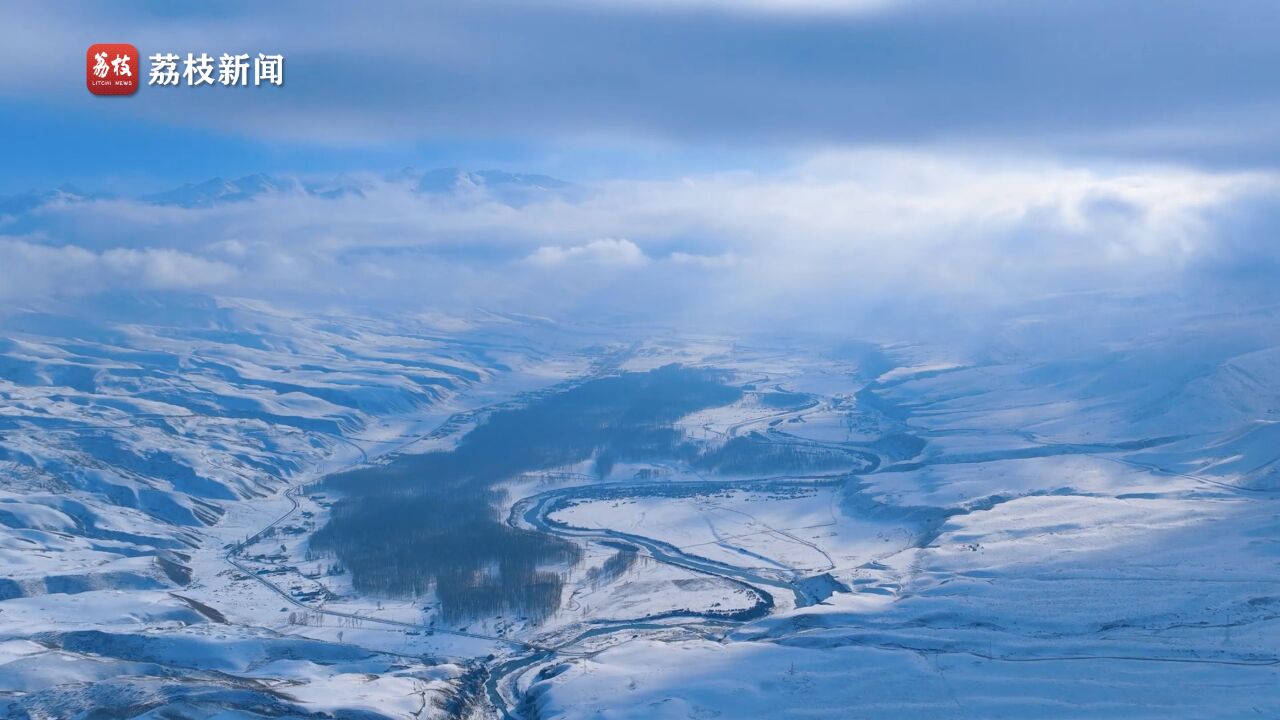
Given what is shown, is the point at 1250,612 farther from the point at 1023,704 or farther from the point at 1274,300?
the point at 1274,300

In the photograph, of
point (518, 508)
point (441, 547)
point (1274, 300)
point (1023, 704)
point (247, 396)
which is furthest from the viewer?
point (1274, 300)

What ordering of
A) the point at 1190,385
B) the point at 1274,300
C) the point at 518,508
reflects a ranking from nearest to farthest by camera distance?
1. the point at 518,508
2. the point at 1190,385
3. the point at 1274,300

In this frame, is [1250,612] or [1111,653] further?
[1250,612]

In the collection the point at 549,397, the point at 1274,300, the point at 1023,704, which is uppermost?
the point at 1274,300

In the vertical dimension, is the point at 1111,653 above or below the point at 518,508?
below

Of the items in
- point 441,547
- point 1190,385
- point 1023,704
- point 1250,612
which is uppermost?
point 1190,385

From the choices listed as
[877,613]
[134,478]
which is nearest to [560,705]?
[877,613]

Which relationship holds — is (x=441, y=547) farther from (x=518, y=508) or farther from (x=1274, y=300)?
(x=1274, y=300)

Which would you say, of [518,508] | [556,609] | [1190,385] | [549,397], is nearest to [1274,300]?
[1190,385]

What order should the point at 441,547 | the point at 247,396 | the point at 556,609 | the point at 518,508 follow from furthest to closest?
1. the point at 247,396
2. the point at 518,508
3. the point at 441,547
4. the point at 556,609
